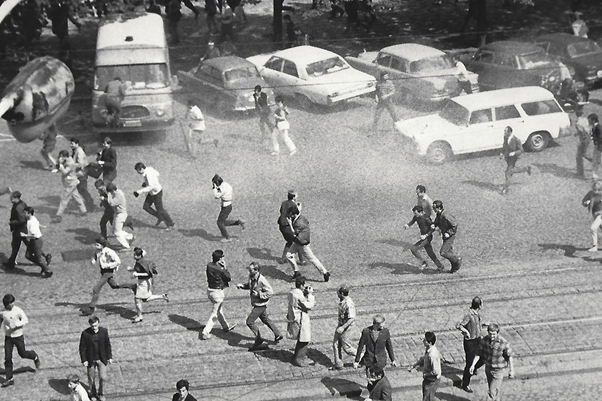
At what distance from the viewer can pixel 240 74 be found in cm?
3005

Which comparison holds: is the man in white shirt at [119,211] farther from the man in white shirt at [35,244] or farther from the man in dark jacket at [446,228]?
the man in dark jacket at [446,228]

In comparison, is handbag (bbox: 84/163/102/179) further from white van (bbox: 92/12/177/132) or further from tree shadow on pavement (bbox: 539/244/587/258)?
tree shadow on pavement (bbox: 539/244/587/258)

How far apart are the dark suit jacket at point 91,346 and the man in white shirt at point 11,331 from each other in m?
1.25

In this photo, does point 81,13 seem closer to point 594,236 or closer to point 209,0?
point 209,0

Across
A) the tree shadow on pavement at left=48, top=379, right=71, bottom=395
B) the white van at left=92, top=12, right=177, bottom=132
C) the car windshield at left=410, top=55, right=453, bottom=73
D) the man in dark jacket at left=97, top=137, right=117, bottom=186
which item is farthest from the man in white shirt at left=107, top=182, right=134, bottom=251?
the car windshield at left=410, top=55, right=453, bottom=73

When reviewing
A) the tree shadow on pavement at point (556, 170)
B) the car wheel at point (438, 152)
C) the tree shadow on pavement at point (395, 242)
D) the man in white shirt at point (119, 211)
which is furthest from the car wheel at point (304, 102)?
the man in white shirt at point (119, 211)

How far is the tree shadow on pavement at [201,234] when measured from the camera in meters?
22.0

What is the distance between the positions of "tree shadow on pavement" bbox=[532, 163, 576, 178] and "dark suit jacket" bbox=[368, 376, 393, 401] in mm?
11818

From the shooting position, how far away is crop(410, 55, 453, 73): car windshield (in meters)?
30.1

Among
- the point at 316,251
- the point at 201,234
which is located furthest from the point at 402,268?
the point at 201,234

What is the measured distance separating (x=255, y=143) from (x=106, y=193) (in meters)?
7.70

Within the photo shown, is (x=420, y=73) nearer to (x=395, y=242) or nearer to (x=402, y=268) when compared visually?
(x=395, y=242)

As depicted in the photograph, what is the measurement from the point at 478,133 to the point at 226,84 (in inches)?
305

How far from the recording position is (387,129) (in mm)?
28562
